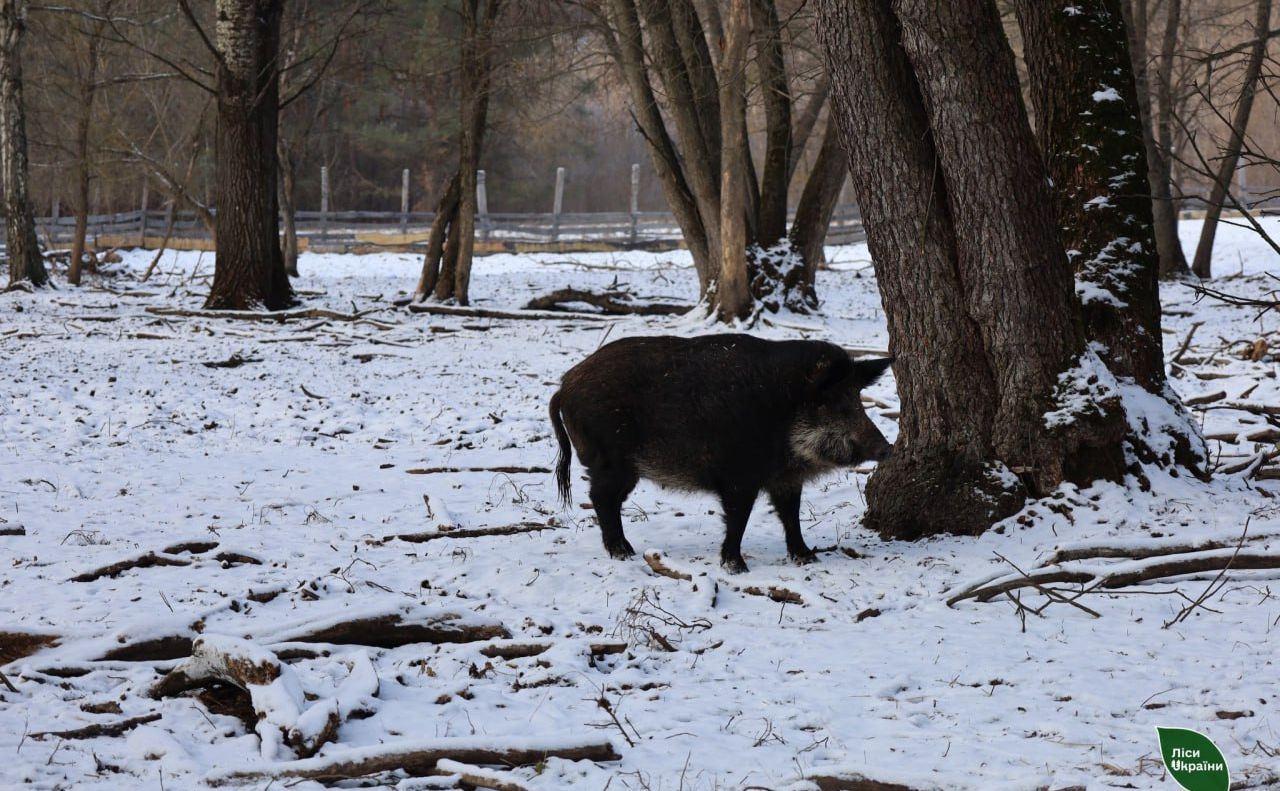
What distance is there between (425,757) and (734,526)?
261 cm

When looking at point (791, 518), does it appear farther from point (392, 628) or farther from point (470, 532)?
point (392, 628)

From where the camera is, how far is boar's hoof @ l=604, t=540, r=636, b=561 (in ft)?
19.5

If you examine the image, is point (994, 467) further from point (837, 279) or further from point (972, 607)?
point (837, 279)

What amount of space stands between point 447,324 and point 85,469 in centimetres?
846

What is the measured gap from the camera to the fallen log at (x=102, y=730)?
140 inches

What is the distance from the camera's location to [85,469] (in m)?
7.73

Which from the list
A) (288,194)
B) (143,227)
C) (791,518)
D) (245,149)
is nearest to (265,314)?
(245,149)

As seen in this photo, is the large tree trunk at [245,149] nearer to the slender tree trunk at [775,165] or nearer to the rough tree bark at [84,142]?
the rough tree bark at [84,142]

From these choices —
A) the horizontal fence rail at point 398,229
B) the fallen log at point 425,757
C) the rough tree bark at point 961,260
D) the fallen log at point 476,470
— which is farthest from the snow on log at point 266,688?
the horizontal fence rail at point 398,229

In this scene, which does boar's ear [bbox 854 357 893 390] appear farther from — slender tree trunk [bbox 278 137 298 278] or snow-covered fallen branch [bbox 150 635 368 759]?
slender tree trunk [bbox 278 137 298 278]

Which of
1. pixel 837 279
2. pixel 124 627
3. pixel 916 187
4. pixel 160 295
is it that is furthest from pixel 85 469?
pixel 837 279

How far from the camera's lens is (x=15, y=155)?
19750 mm

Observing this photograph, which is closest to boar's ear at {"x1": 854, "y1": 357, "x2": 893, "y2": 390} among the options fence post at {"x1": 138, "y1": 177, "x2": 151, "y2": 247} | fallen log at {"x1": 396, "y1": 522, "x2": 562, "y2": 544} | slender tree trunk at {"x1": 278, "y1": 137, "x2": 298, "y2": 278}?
fallen log at {"x1": 396, "y1": 522, "x2": 562, "y2": 544}

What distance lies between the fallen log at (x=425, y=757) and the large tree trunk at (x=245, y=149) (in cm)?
1392
